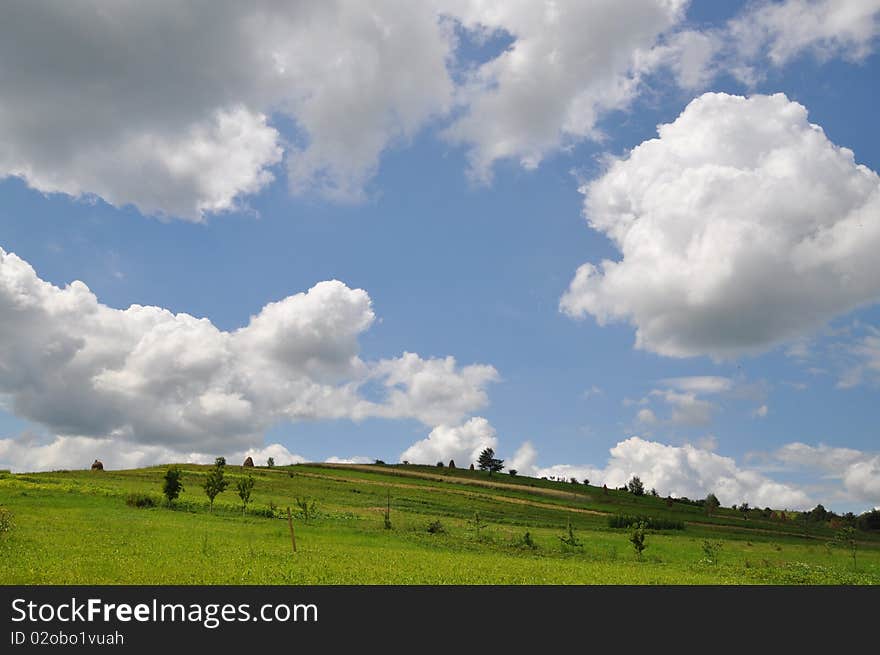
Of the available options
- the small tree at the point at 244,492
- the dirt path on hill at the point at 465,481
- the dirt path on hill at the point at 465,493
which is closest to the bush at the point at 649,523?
the dirt path on hill at the point at 465,493

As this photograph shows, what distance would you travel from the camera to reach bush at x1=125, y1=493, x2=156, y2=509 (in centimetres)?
7200

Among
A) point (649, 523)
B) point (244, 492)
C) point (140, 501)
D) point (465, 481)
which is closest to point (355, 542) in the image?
point (244, 492)

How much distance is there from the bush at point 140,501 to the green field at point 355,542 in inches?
33.3

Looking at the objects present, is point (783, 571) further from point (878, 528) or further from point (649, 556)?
point (878, 528)

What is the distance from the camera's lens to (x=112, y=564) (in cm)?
3278

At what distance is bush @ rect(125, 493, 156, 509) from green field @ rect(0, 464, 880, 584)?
85cm

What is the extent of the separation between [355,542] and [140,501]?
32.1 m

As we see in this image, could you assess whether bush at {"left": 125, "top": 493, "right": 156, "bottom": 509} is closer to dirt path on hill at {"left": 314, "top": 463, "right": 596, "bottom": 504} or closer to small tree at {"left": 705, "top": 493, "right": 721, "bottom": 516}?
dirt path on hill at {"left": 314, "top": 463, "right": 596, "bottom": 504}

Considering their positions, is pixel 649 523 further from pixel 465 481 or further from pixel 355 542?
A: pixel 355 542

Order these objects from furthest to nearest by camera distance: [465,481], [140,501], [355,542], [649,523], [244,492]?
[465,481], [649,523], [244,492], [140,501], [355,542]

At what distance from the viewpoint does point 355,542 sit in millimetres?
53750

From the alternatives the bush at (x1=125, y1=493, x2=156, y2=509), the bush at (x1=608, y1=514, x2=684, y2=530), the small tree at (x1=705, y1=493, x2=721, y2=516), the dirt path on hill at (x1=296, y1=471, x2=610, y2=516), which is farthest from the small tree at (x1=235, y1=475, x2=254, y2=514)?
the small tree at (x1=705, y1=493, x2=721, y2=516)
